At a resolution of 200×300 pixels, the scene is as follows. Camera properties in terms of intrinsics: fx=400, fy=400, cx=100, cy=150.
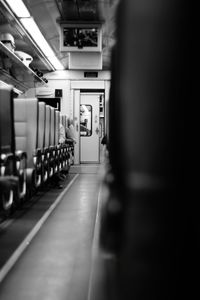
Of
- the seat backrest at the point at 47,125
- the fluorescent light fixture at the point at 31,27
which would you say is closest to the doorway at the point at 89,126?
the fluorescent light fixture at the point at 31,27

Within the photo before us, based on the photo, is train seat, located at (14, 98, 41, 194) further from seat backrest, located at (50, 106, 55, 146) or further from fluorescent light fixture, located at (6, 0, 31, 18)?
fluorescent light fixture, located at (6, 0, 31, 18)

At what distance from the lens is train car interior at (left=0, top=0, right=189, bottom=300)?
657 mm

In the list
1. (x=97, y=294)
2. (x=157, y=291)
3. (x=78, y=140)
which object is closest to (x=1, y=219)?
(x=97, y=294)

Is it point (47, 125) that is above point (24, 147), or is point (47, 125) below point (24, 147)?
above

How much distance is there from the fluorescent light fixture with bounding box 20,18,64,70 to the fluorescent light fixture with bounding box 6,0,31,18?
0.91ft

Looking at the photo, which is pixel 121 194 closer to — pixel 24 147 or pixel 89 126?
pixel 24 147

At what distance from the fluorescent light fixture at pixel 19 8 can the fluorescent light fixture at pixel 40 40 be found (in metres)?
0.28

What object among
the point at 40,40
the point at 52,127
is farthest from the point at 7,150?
the point at 40,40

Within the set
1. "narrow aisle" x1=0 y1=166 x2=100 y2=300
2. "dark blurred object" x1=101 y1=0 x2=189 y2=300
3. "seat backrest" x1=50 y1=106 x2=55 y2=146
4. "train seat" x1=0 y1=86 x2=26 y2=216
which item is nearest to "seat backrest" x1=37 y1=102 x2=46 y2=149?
"seat backrest" x1=50 y1=106 x2=55 y2=146

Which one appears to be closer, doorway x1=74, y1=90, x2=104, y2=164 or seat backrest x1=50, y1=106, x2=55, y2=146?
seat backrest x1=50, y1=106, x2=55, y2=146

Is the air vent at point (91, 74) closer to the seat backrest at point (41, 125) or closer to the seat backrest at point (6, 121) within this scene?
the seat backrest at point (41, 125)

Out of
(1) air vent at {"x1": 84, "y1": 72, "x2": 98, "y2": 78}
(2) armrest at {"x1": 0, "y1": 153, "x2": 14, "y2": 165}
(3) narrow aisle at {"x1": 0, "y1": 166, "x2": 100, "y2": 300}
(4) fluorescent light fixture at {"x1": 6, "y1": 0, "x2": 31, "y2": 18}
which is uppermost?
(4) fluorescent light fixture at {"x1": 6, "y1": 0, "x2": 31, "y2": 18}

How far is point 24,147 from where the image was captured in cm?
432

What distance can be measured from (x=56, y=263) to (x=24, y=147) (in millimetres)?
1815
